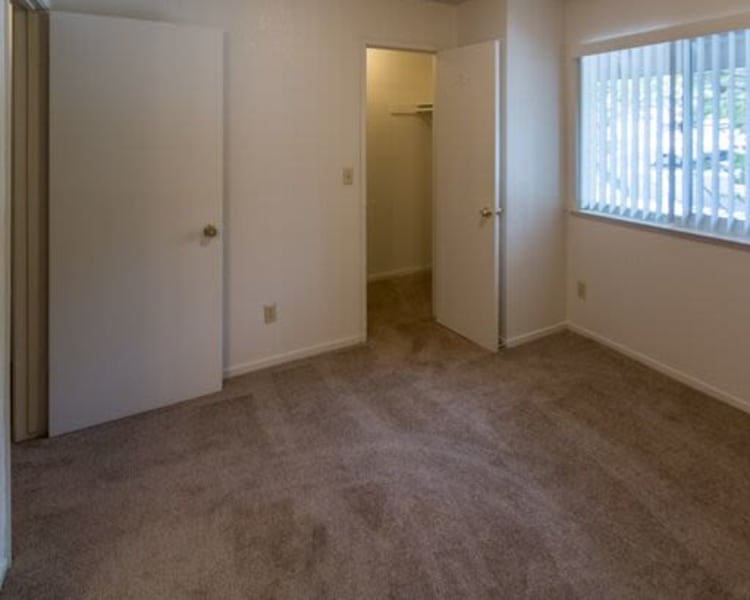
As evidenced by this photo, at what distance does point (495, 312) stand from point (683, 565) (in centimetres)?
206

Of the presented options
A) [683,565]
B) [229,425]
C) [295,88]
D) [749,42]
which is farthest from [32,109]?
[749,42]

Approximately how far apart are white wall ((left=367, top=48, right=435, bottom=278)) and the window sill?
2084 mm

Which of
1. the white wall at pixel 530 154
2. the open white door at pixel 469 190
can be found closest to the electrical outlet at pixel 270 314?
the open white door at pixel 469 190

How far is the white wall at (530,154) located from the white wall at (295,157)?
601 mm

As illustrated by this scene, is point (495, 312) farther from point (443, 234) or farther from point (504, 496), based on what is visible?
A: point (504, 496)

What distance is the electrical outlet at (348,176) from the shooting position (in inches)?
145

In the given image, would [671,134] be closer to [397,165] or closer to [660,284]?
[660,284]

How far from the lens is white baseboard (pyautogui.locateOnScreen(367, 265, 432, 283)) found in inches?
224

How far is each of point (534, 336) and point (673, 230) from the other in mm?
1151

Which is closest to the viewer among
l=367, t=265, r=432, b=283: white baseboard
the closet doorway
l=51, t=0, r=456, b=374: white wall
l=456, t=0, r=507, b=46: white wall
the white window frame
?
the white window frame

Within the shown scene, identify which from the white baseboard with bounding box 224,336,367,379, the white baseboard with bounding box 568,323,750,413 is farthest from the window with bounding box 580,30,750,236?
the white baseboard with bounding box 224,336,367,379

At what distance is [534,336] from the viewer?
399cm

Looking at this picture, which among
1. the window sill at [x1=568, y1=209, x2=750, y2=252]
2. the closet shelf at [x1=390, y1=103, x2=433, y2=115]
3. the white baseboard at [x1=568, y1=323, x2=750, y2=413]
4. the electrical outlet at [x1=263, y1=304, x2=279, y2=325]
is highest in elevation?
the closet shelf at [x1=390, y1=103, x2=433, y2=115]

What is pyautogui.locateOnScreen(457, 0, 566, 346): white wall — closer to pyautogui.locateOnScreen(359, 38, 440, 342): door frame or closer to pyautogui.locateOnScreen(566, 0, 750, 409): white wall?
pyautogui.locateOnScreen(566, 0, 750, 409): white wall
